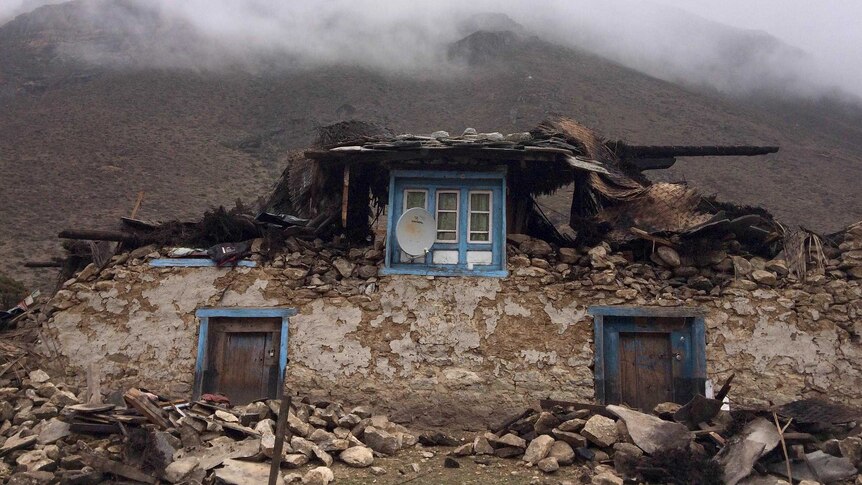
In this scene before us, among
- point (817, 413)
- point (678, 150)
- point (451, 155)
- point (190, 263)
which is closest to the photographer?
point (817, 413)

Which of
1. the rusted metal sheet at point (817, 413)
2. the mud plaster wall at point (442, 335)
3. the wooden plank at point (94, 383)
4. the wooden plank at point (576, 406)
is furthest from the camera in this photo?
the mud plaster wall at point (442, 335)

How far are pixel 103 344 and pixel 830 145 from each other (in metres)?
44.9

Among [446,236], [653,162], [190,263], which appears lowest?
[190,263]

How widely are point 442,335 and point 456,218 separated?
1.84 metres

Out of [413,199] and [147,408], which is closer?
[147,408]

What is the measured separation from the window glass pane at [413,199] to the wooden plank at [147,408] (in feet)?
14.8

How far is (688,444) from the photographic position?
22.9 ft

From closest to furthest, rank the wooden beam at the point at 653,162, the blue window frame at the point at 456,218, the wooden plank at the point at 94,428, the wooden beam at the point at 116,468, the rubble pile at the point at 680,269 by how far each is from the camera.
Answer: the wooden beam at the point at 116,468
the wooden plank at the point at 94,428
the rubble pile at the point at 680,269
the blue window frame at the point at 456,218
the wooden beam at the point at 653,162

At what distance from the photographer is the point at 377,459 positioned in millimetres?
8008

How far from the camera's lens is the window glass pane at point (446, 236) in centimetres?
1005

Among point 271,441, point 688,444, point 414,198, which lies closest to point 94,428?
point 271,441

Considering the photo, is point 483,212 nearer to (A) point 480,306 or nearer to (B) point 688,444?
(A) point 480,306

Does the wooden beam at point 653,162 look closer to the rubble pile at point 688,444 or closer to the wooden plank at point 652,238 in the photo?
the wooden plank at point 652,238

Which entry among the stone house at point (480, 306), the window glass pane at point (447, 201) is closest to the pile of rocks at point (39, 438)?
the stone house at point (480, 306)
